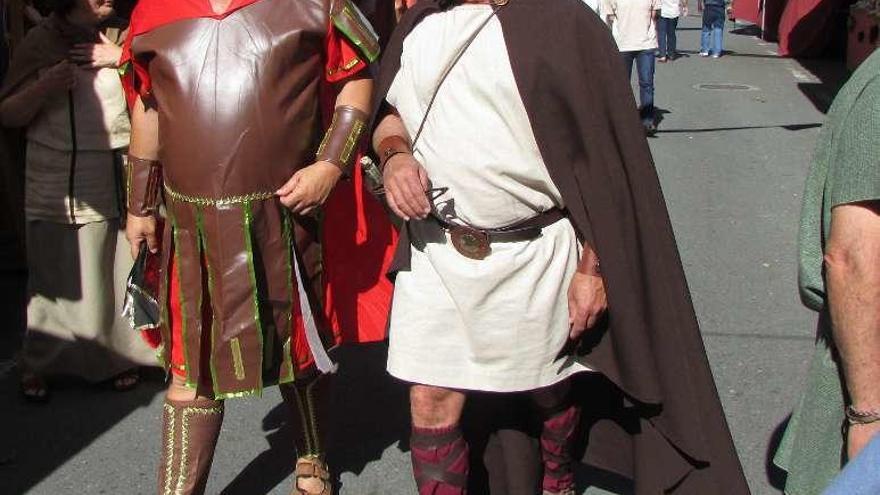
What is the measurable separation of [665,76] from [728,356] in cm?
978

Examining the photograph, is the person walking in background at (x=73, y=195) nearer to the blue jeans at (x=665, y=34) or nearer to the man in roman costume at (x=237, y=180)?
the man in roman costume at (x=237, y=180)

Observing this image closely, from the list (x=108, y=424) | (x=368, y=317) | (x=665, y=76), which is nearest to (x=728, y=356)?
(x=368, y=317)

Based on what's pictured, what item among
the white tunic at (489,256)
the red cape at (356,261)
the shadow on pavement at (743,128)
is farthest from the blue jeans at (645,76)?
the white tunic at (489,256)

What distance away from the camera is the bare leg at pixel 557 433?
3.09m

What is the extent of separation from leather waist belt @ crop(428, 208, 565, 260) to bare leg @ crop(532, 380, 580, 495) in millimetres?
461

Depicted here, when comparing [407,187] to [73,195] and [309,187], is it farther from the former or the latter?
[73,195]

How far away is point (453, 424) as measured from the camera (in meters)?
2.96

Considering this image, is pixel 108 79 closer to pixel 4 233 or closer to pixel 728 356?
pixel 4 233

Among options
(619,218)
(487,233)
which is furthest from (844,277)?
(487,233)

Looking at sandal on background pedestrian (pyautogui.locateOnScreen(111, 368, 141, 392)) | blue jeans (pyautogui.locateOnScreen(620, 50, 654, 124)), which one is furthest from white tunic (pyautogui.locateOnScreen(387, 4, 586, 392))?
blue jeans (pyautogui.locateOnScreen(620, 50, 654, 124))

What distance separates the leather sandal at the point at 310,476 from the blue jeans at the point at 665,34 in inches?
502

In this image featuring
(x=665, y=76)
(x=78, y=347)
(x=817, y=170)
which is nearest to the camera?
(x=817, y=170)

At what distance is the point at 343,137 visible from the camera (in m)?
3.01

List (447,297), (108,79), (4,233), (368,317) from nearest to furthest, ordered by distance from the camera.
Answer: (447,297) < (368,317) < (108,79) < (4,233)
